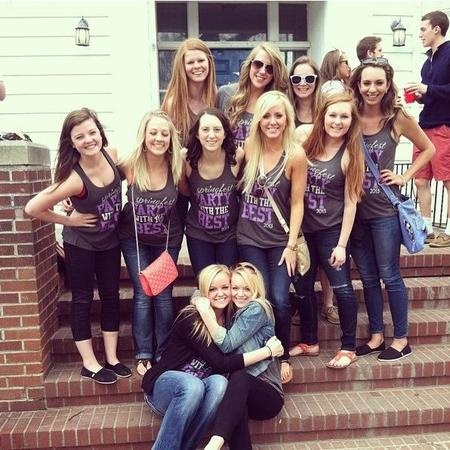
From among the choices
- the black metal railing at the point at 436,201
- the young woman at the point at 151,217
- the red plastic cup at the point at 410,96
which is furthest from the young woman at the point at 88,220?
the black metal railing at the point at 436,201

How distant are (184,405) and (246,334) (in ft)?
1.67

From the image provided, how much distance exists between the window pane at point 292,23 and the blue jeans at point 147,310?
18.4ft

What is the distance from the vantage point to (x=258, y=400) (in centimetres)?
275

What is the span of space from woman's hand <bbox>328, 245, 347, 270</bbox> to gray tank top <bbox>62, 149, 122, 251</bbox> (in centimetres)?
136

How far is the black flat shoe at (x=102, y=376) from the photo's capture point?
3.09m

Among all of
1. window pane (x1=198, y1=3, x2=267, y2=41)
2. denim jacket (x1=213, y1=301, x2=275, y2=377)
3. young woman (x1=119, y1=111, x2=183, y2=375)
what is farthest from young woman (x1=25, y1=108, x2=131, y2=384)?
window pane (x1=198, y1=3, x2=267, y2=41)

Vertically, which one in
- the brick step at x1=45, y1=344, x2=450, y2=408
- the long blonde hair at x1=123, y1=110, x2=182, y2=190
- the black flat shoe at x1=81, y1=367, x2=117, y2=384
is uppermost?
the long blonde hair at x1=123, y1=110, x2=182, y2=190

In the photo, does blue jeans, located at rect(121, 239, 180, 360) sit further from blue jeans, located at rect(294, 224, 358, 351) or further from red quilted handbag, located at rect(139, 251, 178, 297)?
blue jeans, located at rect(294, 224, 358, 351)

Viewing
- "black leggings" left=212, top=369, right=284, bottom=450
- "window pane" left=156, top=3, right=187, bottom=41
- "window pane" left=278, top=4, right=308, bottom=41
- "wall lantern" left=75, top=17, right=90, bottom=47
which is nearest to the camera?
"black leggings" left=212, top=369, right=284, bottom=450

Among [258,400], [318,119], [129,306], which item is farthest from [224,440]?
[318,119]

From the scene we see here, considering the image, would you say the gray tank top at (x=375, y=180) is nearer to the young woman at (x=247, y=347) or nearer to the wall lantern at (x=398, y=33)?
the young woman at (x=247, y=347)

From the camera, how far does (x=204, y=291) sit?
285 cm

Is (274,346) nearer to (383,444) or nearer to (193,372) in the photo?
(193,372)

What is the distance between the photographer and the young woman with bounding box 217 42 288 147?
3197 mm
